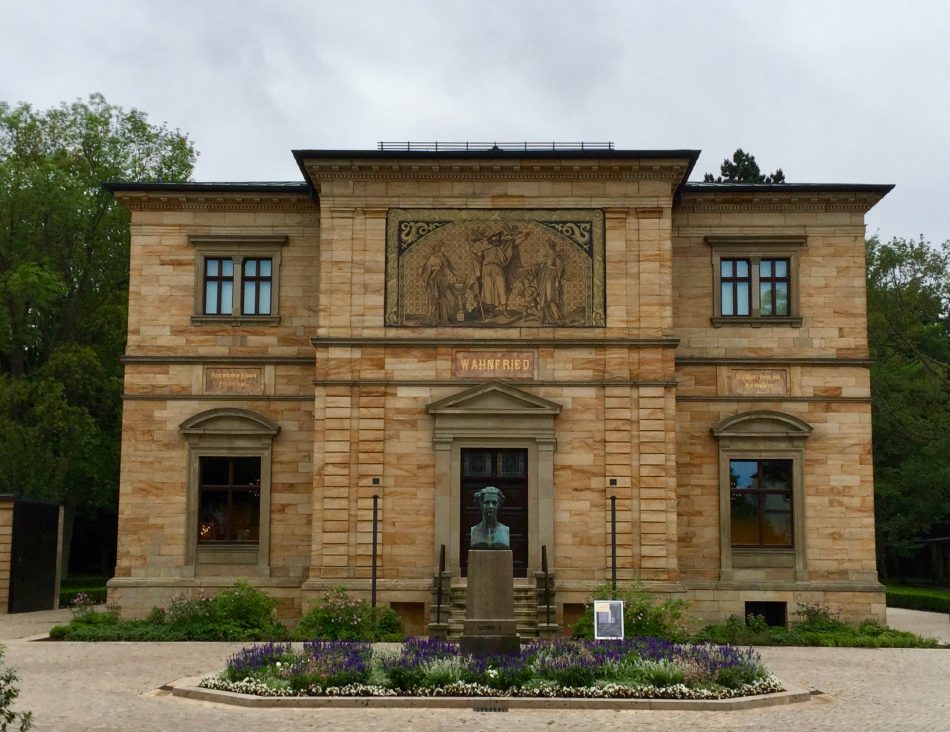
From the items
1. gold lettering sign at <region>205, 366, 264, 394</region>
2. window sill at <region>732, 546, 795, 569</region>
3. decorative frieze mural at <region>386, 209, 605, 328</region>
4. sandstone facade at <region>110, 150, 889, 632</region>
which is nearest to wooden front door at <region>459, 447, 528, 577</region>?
sandstone facade at <region>110, 150, 889, 632</region>

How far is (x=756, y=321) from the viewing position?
31781 mm

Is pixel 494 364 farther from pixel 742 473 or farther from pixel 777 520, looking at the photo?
pixel 777 520

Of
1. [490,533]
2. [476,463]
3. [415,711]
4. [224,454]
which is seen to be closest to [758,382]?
[476,463]

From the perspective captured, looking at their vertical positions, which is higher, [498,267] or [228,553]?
[498,267]

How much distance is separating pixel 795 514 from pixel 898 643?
4254 mm

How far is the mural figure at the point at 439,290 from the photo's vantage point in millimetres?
30094

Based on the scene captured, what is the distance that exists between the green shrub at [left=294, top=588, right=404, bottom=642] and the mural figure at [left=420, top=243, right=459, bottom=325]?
7.04 m

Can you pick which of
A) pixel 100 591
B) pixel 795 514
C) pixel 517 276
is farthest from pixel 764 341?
pixel 100 591

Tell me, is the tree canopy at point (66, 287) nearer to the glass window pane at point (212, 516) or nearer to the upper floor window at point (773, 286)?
the glass window pane at point (212, 516)

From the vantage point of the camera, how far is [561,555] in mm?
29250

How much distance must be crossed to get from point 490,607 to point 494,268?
37.6 ft

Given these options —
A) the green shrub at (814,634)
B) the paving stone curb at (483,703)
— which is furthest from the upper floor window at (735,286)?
the paving stone curb at (483,703)

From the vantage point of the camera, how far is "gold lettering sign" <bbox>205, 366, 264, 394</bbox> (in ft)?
104

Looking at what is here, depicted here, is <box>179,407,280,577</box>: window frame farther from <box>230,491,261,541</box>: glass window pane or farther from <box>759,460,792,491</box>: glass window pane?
<box>759,460,792,491</box>: glass window pane
